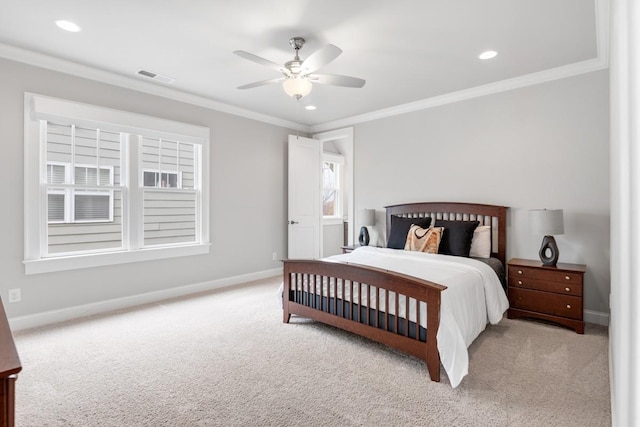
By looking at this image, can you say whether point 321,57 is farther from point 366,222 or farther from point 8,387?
point 366,222

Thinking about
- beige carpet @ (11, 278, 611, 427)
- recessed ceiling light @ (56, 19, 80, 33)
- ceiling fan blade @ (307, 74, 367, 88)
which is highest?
recessed ceiling light @ (56, 19, 80, 33)

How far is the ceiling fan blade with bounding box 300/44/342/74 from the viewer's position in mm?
2404

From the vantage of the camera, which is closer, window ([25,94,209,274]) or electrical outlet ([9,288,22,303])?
electrical outlet ([9,288,22,303])

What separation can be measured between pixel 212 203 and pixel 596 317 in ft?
15.3

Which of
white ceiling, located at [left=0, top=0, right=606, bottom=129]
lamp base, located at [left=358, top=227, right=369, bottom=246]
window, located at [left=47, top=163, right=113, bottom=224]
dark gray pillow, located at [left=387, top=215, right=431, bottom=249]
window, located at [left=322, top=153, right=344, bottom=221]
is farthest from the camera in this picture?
window, located at [left=322, top=153, right=344, bottom=221]

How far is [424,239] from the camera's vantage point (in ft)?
12.8

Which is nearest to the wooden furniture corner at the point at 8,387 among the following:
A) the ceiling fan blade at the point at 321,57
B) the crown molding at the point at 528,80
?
the ceiling fan blade at the point at 321,57

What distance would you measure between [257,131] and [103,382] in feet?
12.8

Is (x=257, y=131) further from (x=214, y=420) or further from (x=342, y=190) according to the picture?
(x=214, y=420)

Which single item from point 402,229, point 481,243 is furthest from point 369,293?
point 481,243

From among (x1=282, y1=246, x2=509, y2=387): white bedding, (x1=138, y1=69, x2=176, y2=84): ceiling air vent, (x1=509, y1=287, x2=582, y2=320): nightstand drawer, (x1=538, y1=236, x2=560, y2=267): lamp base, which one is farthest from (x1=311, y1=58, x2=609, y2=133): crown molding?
(x1=138, y1=69, x2=176, y2=84): ceiling air vent

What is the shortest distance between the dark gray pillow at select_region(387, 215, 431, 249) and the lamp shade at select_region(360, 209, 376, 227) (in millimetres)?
580

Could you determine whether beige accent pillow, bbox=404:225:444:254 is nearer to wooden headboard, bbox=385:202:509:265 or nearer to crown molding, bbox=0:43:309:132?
wooden headboard, bbox=385:202:509:265

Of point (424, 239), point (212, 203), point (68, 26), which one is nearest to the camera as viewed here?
point (68, 26)
